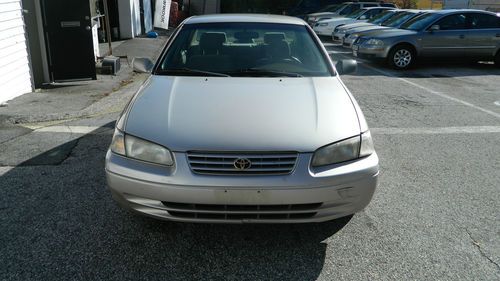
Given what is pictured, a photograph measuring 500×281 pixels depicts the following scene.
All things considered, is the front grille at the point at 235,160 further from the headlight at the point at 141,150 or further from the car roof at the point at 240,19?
the car roof at the point at 240,19

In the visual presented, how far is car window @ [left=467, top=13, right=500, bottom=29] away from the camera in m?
11.8

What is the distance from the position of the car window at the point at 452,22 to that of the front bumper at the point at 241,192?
1024 centimetres

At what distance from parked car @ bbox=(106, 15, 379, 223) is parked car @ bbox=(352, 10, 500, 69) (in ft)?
29.3

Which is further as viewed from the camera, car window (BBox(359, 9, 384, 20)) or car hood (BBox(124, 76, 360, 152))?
car window (BBox(359, 9, 384, 20))

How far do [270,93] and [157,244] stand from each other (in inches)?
55.8

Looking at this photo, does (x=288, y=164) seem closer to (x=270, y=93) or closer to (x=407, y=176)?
(x=270, y=93)

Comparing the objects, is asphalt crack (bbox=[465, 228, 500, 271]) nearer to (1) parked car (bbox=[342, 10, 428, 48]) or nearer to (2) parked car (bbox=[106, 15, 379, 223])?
(2) parked car (bbox=[106, 15, 379, 223])

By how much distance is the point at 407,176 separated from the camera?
175 inches

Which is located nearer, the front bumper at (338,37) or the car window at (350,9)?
the front bumper at (338,37)

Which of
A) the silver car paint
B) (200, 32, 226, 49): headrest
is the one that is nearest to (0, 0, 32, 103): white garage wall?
(200, 32, 226, 49): headrest

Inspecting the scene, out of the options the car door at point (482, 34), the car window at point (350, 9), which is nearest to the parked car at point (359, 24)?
the car door at point (482, 34)

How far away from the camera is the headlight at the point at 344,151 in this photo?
2799 millimetres

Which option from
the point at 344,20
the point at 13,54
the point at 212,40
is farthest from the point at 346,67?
the point at 344,20

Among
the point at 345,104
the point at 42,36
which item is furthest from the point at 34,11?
the point at 345,104
